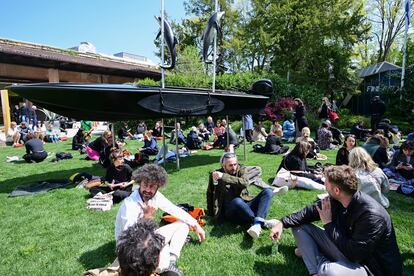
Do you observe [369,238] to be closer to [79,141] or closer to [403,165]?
[403,165]

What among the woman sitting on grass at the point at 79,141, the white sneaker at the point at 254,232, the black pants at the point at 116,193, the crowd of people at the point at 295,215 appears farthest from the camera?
the woman sitting on grass at the point at 79,141

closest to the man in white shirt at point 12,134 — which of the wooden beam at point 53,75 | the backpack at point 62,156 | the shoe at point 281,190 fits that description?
the backpack at point 62,156

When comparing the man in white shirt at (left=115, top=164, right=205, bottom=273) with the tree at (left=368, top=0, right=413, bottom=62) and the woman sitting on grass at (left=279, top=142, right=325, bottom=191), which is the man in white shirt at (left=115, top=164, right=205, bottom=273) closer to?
the woman sitting on grass at (left=279, top=142, right=325, bottom=191)

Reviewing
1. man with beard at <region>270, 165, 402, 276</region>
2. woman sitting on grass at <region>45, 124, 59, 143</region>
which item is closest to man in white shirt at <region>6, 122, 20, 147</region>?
woman sitting on grass at <region>45, 124, 59, 143</region>

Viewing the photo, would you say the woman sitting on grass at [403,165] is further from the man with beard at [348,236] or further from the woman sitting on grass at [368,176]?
the man with beard at [348,236]

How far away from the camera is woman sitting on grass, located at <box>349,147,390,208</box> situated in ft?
15.5

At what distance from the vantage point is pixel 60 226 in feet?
16.2

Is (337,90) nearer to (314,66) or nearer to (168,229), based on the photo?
(314,66)

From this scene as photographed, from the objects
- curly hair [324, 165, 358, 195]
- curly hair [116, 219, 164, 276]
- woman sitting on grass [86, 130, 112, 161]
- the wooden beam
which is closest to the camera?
curly hair [116, 219, 164, 276]

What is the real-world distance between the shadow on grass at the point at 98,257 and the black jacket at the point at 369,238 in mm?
2593

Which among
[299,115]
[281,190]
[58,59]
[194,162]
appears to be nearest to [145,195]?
[281,190]

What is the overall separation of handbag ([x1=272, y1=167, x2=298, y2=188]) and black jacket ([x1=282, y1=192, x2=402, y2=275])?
342 cm

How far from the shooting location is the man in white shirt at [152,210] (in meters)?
3.52

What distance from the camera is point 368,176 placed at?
4.75 metres
